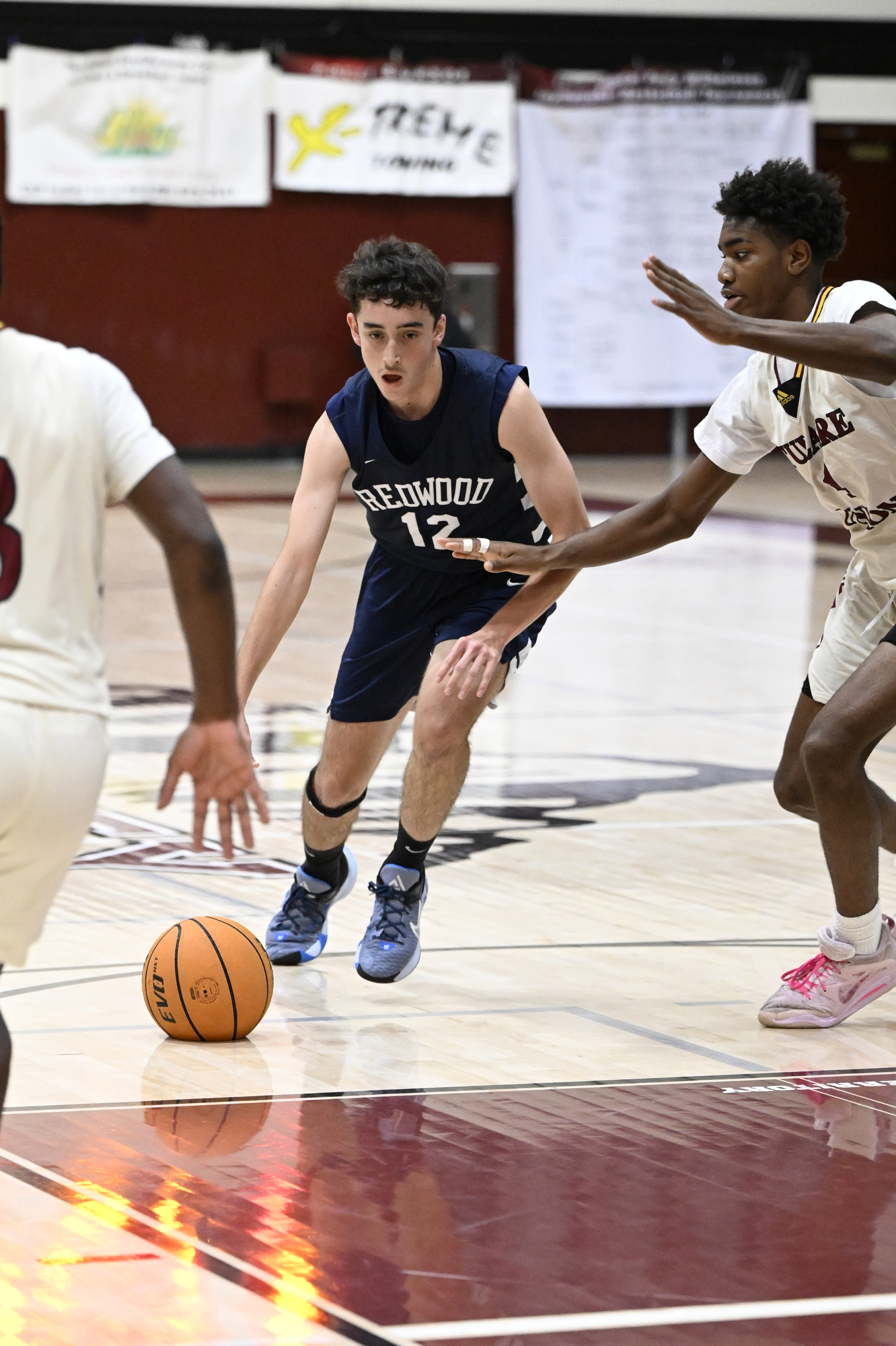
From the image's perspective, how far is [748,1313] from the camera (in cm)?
291

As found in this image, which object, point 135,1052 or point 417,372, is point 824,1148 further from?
point 417,372

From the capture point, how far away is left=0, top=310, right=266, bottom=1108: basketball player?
102 inches

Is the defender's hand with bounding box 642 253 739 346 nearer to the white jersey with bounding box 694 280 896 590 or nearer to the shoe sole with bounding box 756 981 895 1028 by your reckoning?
the white jersey with bounding box 694 280 896 590

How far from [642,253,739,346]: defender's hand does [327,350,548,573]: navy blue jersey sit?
0.89 m

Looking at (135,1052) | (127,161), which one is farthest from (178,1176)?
(127,161)

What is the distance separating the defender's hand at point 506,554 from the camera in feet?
14.8

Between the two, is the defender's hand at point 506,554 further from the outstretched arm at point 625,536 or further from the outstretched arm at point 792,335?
the outstretched arm at point 792,335

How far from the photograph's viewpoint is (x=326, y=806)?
4891mm

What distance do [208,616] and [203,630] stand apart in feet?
0.07

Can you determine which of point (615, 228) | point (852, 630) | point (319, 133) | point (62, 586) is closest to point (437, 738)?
point (852, 630)

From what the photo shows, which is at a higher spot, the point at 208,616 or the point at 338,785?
the point at 208,616

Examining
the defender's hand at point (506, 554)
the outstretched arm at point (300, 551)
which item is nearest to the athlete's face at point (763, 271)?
the defender's hand at point (506, 554)

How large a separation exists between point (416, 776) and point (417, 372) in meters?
0.91

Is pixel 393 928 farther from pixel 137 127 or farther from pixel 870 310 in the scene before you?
pixel 137 127
